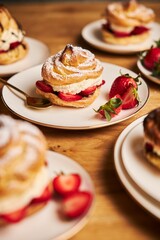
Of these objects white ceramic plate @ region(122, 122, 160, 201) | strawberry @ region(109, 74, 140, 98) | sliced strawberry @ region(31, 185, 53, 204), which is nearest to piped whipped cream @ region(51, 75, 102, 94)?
strawberry @ region(109, 74, 140, 98)

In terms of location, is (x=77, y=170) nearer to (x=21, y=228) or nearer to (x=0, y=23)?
(x=21, y=228)

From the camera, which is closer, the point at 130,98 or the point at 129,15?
the point at 130,98

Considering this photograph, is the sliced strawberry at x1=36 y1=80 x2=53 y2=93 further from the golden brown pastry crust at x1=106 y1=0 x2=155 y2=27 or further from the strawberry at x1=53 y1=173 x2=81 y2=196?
the golden brown pastry crust at x1=106 y1=0 x2=155 y2=27

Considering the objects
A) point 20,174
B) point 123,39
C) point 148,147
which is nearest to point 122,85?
point 148,147

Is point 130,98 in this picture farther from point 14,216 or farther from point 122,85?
point 14,216

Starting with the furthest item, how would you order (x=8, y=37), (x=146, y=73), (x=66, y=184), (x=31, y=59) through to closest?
(x=31, y=59)
(x=8, y=37)
(x=146, y=73)
(x=66, y=184)

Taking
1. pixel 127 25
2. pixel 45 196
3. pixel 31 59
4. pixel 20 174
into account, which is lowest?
pixel 31 59

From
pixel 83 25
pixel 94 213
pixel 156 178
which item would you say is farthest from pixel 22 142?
pixel 83 25
